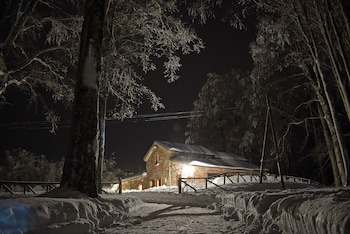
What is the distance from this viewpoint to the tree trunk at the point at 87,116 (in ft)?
20.8

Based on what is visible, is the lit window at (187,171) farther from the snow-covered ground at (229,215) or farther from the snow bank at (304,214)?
the snow bank at (304,214)

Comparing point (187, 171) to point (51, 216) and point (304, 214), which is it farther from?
point (304, 214)

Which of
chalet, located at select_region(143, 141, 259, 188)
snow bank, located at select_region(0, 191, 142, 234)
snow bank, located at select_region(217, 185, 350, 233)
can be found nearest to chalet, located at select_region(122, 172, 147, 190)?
chalet, located at select_region(143, 141, 259, 188)

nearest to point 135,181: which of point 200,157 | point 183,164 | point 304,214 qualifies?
point 200,157

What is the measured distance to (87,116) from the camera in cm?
687

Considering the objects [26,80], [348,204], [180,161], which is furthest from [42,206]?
[180,161]

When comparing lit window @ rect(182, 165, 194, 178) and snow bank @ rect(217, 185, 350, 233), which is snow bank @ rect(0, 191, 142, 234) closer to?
snow bank @ rect(217, 185, 350, 233)

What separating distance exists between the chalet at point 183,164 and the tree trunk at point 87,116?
77.3 ft

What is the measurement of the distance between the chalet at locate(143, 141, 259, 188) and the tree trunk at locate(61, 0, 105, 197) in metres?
23.6

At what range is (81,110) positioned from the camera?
6879 mm

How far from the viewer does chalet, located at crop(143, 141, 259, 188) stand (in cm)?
3039

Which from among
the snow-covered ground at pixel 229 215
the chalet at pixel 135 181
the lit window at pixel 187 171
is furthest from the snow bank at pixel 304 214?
the chalet at pixel 135 181

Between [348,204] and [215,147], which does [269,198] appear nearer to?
[348,204]

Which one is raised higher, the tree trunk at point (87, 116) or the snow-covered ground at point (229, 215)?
the tree trunk at point (87, 116)
